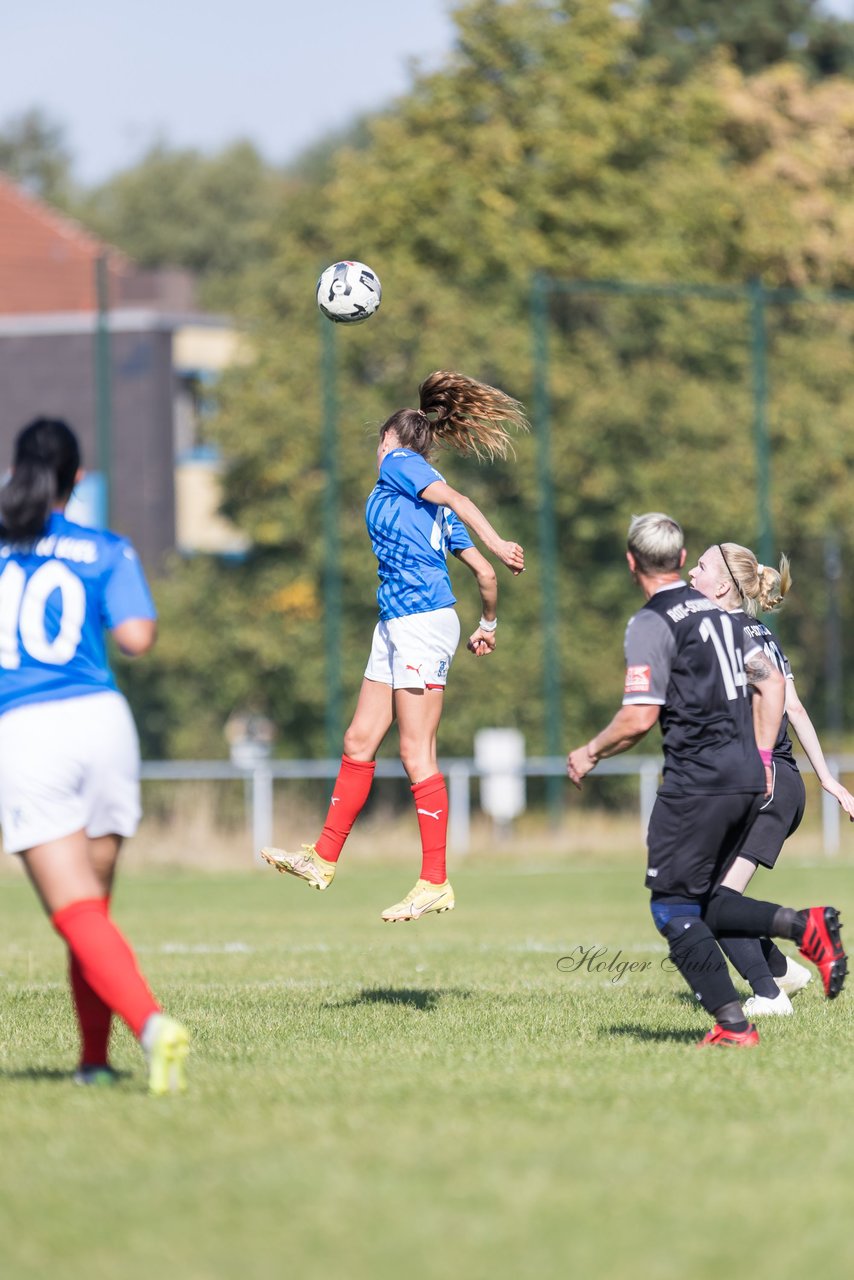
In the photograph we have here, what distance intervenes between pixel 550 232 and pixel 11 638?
2736 centimetres

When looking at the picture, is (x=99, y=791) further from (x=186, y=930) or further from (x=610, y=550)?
(x=610, y=550)

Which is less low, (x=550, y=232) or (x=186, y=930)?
(x=550, y=232)

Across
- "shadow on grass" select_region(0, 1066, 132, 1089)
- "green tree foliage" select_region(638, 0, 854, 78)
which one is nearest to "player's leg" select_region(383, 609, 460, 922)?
"shadow on grass" select_region(0, 1066, 132, 1089)

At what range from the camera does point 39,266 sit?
46.1 m

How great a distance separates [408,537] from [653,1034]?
2.31 meters

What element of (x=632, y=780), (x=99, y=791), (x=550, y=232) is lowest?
(x=632, y=780)

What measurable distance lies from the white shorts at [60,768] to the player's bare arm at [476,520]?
2425mm

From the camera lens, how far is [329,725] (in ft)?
78.5

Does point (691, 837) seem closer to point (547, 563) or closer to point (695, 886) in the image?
point (695, 886)

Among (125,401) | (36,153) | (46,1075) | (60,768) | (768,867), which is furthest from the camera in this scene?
(36,153)

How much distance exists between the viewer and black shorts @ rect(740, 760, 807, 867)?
28.3 ft

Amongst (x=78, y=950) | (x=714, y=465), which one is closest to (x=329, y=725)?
(x=714, y=465)

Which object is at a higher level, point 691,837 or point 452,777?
point 691,837

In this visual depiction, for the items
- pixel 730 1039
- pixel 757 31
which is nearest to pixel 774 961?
pixel 730 1039
